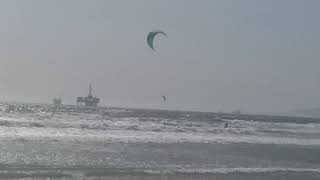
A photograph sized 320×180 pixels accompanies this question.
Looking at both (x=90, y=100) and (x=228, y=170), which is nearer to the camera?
(x=228, y=170)

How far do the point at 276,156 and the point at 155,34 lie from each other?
28.3 feet

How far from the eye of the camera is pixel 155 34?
29.5m

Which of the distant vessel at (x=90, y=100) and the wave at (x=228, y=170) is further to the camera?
the distant vessel at (x=90, y=100)

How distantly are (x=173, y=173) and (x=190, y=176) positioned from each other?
26.1 inches

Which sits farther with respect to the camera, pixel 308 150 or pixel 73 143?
pixel 308 150

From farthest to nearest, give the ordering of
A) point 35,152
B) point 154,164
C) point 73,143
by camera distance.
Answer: point 73,143 < point 35,152 < point 154,164

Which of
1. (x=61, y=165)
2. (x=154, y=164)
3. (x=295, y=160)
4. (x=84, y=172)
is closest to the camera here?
(x=84, y=172)

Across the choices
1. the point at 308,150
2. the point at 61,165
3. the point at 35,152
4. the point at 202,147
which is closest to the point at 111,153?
the point at 35,152

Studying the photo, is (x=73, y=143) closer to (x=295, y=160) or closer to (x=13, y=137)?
(x=13, y=137)

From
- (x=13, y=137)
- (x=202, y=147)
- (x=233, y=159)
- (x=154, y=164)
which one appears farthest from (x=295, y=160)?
(x=13, y=137)

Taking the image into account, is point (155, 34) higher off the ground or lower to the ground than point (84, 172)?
higher

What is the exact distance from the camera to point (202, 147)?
30391 mm

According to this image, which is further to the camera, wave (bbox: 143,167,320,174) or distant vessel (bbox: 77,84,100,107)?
distant vessel (bbox: 77,84,100,107)

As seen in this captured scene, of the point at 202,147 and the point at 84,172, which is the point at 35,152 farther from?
the point at 202,147
